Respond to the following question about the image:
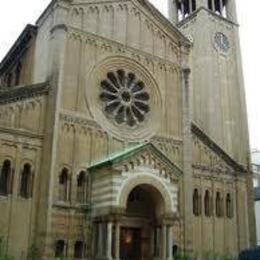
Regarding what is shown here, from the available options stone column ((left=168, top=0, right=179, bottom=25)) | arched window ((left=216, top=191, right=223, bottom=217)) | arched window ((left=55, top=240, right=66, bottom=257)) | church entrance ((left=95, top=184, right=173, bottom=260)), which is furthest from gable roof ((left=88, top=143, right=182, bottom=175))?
stone column ((left=168, top=0, right=179, bottom=25))

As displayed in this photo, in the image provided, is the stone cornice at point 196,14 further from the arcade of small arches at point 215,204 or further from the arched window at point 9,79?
the arcade of small arches at point 215,204

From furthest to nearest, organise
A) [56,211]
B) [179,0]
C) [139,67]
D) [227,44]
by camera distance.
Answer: [179,0], [227,44], [139,67], [56,211]

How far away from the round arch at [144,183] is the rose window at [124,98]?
374 centimetres

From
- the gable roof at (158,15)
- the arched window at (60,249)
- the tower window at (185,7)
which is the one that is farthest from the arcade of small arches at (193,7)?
the arched window at (60,249)

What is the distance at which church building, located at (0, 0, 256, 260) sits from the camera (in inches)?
805

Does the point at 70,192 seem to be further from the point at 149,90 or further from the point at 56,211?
the point at 149,90

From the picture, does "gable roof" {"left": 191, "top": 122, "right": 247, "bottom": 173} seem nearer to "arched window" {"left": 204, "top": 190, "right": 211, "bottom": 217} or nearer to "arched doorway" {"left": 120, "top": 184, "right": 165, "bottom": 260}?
"arched window" {"left": 204, "top": 190, "right": 211, "bottom": 217}

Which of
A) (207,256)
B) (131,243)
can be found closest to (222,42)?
(207,256)

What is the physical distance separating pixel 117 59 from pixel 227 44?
12.6 metres

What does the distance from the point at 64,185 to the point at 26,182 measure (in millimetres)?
1703

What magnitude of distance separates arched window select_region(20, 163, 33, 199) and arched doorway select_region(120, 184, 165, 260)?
4716 millimetres

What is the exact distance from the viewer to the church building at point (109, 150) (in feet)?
67.1

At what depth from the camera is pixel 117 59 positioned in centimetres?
2497

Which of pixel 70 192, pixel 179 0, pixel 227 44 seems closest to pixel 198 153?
pixel 70 192
